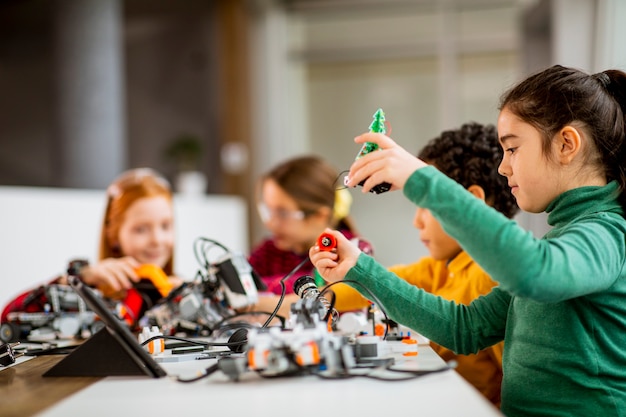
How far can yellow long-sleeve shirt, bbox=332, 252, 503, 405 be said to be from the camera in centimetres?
155

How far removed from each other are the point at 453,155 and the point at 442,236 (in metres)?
0.20

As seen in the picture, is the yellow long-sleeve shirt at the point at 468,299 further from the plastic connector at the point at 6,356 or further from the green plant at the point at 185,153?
the green plant at the point at 185,153

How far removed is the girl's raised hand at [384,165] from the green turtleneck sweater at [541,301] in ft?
0.07

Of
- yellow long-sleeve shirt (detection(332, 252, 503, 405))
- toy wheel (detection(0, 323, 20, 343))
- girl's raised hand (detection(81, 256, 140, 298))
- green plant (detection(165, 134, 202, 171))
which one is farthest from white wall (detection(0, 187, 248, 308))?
green plant (detection(165, 134, 202, 171))

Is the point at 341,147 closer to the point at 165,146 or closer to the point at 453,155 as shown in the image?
the point at 165,146

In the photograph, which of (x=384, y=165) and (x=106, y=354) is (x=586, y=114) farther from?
(x=106, y=354)

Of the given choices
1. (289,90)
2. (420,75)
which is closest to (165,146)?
(289,90)

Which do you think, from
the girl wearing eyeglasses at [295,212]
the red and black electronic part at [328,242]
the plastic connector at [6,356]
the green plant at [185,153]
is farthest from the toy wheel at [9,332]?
the green plant at [185,153]

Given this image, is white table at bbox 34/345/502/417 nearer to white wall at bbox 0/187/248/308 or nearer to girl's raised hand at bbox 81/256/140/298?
girl's raised hand at bbox 81/256/140/298

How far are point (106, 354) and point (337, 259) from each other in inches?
17.4

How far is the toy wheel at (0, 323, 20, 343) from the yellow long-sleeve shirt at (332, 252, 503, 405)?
77 cm

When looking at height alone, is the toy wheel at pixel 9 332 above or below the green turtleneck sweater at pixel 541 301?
below

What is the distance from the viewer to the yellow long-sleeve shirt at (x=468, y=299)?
1555mm

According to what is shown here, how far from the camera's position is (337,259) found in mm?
1302
